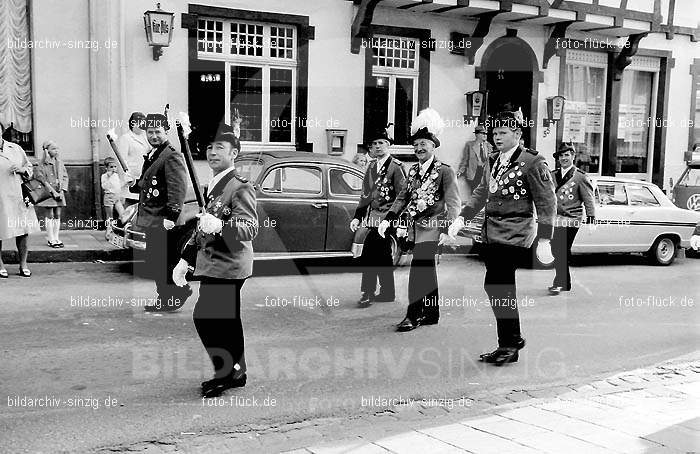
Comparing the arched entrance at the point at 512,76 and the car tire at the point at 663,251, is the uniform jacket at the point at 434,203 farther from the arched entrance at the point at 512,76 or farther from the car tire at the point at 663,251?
the arched entrance at the point at 512,76

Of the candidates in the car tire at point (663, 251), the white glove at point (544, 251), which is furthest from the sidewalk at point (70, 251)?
the car tire at point (663, 251)

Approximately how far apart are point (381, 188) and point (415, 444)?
4238 millimetres

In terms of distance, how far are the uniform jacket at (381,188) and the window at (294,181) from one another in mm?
1933

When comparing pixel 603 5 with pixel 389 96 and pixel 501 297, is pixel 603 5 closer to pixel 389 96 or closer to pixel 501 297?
pixel 389 96

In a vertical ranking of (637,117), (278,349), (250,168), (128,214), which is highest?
(637,117)

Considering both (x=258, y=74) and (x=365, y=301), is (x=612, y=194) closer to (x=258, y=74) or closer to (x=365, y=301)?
(x=365, y=301)

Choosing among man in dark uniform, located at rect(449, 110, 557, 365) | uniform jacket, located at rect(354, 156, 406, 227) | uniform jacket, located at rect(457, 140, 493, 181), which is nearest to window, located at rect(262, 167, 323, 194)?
uniform jacket, located at rect(354, 156, 406, 227)

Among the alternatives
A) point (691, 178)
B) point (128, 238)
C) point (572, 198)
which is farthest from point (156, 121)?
point (691, 178)

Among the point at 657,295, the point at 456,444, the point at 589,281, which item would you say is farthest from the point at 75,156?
the point at 456,444

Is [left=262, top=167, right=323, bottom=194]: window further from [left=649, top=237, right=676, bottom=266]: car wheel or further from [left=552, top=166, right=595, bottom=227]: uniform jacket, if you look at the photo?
[left=649, top=237, right=676, bottom=266]: car wheel

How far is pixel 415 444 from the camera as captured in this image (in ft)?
14.5

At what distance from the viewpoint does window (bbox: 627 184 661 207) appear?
1288 cm

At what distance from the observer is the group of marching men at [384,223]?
5195 mm

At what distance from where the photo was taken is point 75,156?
1337 cm
